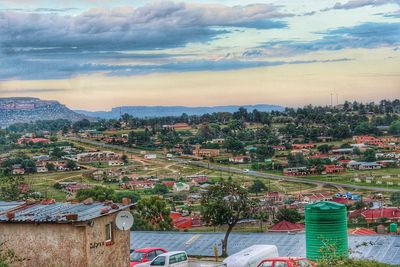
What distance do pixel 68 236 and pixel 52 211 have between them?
133 centimetres

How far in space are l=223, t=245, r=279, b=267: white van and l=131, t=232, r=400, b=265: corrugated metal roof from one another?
2384 mm

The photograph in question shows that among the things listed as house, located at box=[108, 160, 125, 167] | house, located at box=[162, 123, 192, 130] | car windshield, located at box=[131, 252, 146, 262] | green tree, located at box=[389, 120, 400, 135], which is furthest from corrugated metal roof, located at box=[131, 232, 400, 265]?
house, located at box=[162, 123, 192, 130]

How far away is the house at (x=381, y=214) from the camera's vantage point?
41281 mm

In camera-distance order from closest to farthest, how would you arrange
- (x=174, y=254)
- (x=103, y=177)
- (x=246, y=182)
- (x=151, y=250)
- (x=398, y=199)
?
(x=174, y=254) → (x=151, y=250) → (x=398, y=199) → (x=246, y=182) → (x=103, y=177)

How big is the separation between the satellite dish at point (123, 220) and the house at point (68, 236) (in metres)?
0.12

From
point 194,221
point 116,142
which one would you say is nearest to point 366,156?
point 116,142

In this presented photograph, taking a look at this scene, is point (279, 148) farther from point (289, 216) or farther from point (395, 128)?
point (289, 216)

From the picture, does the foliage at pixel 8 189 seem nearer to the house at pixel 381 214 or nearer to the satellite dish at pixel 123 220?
the satellite dish at pixel 123 220

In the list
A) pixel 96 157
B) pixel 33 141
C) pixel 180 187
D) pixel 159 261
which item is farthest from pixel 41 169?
pixel 159 261

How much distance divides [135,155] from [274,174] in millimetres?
24049

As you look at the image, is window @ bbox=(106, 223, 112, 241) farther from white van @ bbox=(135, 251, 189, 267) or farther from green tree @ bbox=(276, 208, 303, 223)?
green tree @ bbox=(276, 208, 303, 223)

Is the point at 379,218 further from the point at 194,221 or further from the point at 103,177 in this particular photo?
the point at 103,177

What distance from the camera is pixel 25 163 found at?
252 feet

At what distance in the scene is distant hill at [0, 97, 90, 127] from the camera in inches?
6201
